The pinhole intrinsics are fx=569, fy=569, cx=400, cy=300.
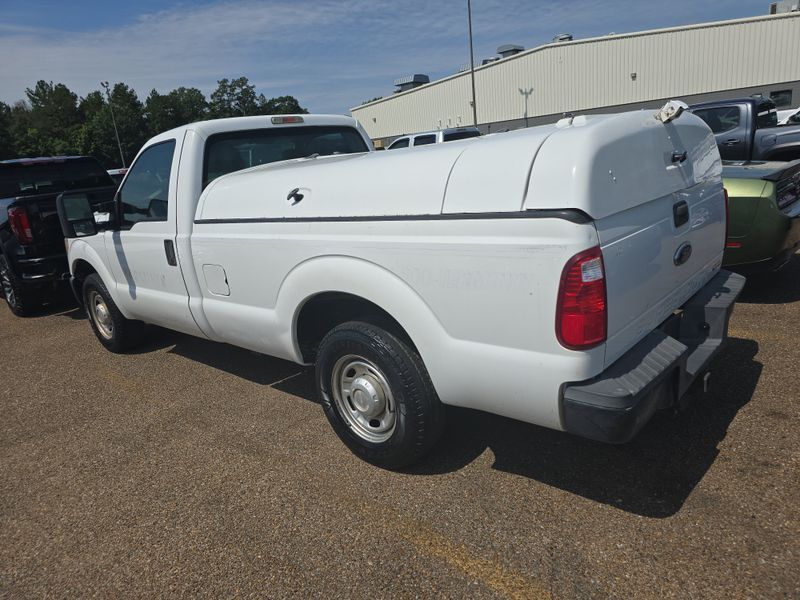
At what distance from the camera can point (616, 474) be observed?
2793 mm

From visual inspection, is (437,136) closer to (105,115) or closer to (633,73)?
(633,73)

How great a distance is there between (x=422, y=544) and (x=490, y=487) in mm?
507

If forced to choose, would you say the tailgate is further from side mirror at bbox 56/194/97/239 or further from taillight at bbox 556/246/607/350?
side mirror at bbox 56/194/97/239

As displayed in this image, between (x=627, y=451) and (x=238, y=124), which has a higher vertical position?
(x=238, y=124)

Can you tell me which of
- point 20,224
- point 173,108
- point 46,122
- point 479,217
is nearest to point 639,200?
point 479,217

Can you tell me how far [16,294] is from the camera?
23.3 ft

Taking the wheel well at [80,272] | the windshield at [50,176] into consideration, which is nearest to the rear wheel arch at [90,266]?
the wheel well at [80,272]

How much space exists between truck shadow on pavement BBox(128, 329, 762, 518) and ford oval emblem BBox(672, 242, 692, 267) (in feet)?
2.14

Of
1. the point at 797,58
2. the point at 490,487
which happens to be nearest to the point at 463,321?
the point at 490,487

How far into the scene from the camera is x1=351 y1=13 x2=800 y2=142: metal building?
3209cm

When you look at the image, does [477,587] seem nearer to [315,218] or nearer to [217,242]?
[315,218]

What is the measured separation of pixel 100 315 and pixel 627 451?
4820 mm

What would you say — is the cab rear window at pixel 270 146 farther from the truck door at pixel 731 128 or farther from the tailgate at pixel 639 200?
the truck door at pixel 731 128

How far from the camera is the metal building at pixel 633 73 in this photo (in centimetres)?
3209
